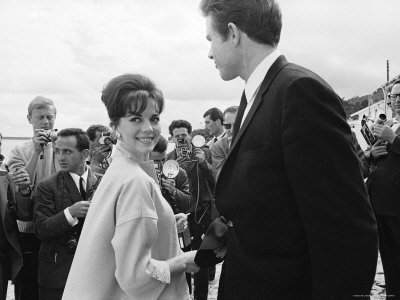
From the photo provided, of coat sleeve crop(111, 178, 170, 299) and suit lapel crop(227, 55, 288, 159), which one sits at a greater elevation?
suit lapel crop(227, 55, 288, 159)

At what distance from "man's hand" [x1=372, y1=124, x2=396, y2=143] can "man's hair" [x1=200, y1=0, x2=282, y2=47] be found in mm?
3670

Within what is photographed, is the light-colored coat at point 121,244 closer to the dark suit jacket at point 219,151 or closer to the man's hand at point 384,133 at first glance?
the man's hand at point 384,133

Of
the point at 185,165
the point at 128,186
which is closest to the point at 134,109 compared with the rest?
the point at 128,186

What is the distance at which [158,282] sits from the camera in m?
2.12

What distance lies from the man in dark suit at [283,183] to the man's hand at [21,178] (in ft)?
9.50

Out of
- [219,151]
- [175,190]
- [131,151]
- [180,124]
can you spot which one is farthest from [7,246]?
[180,124]

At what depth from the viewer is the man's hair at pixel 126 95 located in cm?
231

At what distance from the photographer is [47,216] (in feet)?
13.3

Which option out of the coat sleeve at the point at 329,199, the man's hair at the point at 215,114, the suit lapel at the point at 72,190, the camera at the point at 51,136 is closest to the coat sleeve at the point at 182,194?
the suit lapel at the point at 72,190

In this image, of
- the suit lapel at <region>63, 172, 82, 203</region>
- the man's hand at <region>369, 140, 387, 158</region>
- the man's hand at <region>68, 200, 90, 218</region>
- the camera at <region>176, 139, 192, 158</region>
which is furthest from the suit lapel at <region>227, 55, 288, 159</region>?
the camera at <region>176, 139, 192, 158</region>

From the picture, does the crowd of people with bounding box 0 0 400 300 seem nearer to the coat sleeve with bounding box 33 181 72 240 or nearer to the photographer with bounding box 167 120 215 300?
the coat sleeve with bounding box 33 181 72 240

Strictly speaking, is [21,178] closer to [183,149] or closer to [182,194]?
[182,194]

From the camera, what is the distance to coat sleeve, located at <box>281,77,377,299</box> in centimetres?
161

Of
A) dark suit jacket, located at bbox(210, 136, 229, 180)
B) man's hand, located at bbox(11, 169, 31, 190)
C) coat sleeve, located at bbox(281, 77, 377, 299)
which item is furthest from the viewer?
dark suit jacket, located at bbox(210, 136, 229, 180)
